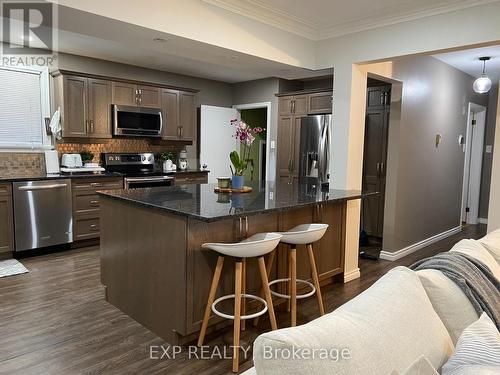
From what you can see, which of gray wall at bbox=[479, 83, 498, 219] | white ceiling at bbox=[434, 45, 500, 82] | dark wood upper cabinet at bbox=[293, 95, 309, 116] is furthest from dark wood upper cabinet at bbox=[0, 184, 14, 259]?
gray wall at bbox=[479, 83, 498, 219]

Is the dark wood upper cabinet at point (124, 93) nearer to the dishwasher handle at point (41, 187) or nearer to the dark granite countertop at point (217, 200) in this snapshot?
the dishwasher handle at point (41, 187)

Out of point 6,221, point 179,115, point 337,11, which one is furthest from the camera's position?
point 179,115

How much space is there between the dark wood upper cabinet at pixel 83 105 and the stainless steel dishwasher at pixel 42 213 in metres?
0.81

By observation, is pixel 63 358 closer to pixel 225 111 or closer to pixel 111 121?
pixel 111 121

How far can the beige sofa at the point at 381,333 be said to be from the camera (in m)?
0.87

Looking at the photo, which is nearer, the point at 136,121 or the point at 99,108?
the point at 99,108

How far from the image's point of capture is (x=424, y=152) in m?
4.93

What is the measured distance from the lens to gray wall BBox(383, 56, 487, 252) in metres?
4.48

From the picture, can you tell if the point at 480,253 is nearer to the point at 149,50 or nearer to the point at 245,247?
the point at 245,247

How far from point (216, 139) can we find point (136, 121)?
5.18ft

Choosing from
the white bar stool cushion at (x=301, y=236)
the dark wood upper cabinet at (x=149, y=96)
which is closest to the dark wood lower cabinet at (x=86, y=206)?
the dark wood upper cabinet at (x=149, y=96)

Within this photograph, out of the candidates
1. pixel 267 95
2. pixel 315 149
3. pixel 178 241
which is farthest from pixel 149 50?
pixel 178 241

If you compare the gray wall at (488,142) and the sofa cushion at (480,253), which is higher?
the gray wall at (488,142)

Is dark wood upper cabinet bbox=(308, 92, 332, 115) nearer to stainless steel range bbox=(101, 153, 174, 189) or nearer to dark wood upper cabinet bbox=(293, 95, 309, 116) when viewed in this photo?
dark wood upper cabinet bbox=(293, 95, 309, 116)
